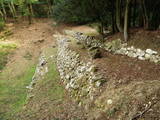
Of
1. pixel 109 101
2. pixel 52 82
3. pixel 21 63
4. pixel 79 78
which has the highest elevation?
pixel 109 101

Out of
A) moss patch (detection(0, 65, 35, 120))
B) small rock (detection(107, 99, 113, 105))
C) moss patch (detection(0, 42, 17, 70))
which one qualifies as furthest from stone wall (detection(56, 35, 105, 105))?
moss patch (detection(0, 42, 17, 70))

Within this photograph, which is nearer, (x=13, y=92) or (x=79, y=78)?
(x=79, y=78)

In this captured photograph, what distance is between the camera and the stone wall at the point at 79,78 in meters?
6.09

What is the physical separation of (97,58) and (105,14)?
3.32 m

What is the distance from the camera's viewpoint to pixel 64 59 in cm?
967

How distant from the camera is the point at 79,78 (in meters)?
7.12

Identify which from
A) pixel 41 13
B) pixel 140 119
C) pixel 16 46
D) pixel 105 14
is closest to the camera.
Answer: pixel 140 119

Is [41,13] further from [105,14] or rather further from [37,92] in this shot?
[37,92]

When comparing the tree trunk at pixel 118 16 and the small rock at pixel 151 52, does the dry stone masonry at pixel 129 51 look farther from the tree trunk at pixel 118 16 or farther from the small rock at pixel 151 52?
the tree trunk at pixel 118 16

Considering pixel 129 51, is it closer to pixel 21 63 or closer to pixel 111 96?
pixel 111 96

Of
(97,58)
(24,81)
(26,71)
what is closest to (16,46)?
(26,71)

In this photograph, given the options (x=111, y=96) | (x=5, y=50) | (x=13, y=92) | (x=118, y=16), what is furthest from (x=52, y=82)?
(x=5, y=50)

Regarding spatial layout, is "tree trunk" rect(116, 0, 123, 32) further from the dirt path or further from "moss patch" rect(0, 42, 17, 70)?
"moss patch" rect(0, 42, 17, 70)

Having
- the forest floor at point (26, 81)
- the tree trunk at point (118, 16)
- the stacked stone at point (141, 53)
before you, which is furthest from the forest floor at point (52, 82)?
the tree trunk at point (118, 16)
